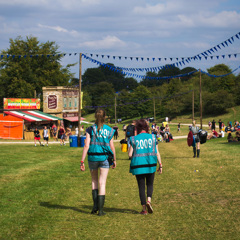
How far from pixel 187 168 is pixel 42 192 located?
20.0 feet

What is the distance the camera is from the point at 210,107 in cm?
8475

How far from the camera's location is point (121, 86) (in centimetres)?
14775

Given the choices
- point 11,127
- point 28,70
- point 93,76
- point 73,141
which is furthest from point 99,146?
point 93,76

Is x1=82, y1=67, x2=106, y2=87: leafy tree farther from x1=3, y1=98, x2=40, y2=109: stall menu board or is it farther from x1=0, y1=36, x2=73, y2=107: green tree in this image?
x1=3, y1=98, x2=40, y2=109: stall menu board

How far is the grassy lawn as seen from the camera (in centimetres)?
591

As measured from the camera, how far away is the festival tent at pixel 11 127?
143 ft

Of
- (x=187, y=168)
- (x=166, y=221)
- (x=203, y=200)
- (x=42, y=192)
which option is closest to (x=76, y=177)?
(x=42, y=192)

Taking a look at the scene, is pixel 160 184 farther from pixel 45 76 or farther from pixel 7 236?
pixel 45 76

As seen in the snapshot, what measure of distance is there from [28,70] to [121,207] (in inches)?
2338

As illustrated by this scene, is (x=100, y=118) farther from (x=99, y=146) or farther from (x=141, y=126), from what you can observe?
(x=141, y=126)

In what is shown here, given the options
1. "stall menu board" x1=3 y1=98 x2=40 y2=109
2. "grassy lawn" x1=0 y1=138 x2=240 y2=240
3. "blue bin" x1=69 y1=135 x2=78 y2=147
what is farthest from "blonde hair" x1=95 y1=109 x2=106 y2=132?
"stall menu board" x1=3 y1=98 x2=40 y2=109

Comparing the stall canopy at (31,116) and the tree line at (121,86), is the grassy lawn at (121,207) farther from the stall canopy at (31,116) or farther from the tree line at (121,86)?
the stall canopy at (31,116)

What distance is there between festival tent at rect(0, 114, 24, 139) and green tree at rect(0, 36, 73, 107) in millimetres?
19825

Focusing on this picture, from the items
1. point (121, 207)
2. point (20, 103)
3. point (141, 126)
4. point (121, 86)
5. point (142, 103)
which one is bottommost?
point (121, 207)
